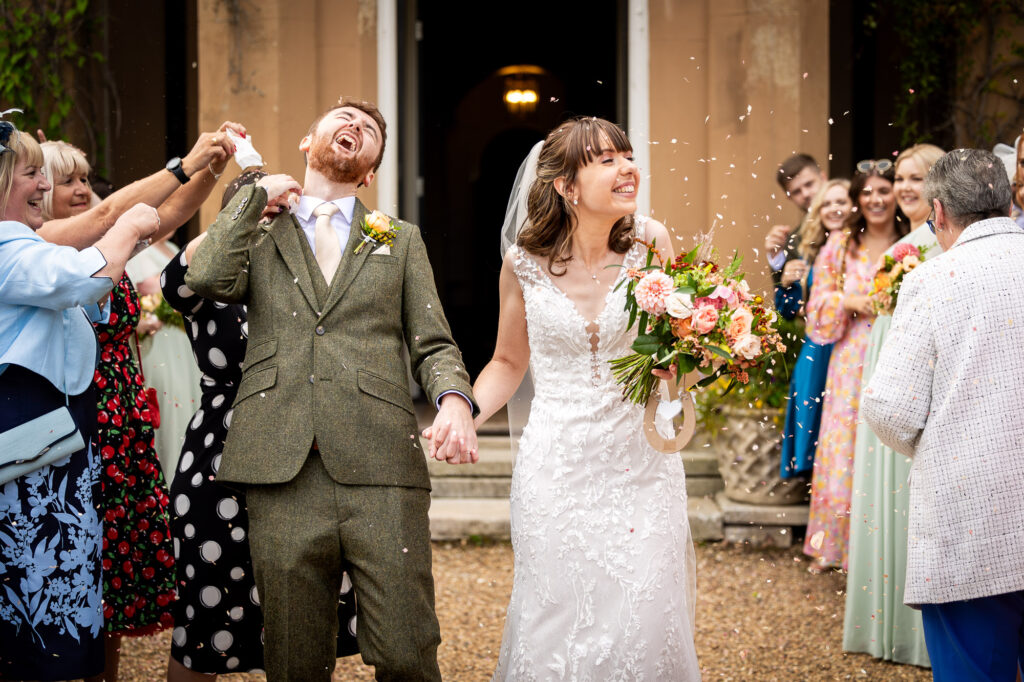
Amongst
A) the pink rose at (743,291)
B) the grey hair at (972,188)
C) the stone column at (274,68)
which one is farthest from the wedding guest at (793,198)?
the stone column at (274,68)

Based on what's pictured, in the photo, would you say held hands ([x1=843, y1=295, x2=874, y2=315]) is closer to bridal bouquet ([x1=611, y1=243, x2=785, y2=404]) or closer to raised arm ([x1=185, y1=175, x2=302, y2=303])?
bridal bouquet ([x1=611, y1=243, x2=785, y2=404])

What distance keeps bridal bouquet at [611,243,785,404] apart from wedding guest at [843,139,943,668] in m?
1.82

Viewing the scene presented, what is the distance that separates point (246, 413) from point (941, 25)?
7572 mm

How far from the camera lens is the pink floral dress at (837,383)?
5.73m

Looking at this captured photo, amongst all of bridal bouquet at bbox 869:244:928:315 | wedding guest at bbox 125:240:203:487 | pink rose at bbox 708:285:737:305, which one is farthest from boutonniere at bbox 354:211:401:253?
wedding guest at bbox 125:240:203:487

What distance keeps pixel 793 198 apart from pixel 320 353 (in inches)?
176

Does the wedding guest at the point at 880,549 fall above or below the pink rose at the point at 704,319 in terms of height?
below

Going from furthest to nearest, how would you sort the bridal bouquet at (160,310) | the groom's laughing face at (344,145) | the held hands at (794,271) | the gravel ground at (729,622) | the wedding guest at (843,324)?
the held hands at (794,271) < the bridal bouquet at (160,310) < the wedding guest at (843,324) < the gravel ground at (729,622) < the groom's laughing face at (344,145)

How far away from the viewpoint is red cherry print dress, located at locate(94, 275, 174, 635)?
4.12m

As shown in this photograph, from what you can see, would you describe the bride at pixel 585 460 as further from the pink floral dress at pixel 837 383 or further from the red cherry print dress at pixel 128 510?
the pink floral dress at pixel 837 383

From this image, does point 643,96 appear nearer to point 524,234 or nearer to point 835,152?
point 835,152

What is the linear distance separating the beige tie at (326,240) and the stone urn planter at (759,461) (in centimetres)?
415

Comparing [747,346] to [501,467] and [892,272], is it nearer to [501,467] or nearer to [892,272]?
[892,272]

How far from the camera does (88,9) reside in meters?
9.02
